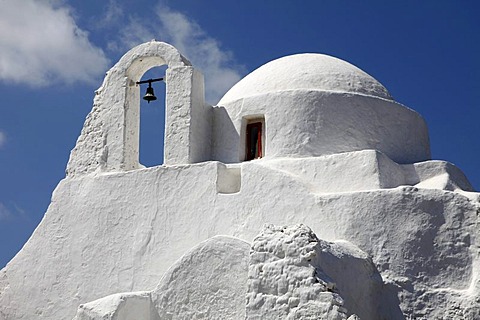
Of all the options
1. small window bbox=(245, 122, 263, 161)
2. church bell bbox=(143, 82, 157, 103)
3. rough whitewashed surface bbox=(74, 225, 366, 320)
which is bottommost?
rough whitewashed surface bbox=(74, 225, 366, 320)

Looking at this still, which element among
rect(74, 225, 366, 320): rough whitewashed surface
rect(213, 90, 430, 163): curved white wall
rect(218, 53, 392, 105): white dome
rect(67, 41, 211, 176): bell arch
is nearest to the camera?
rect(74, 225, 366, 320): rough whitewashed surface

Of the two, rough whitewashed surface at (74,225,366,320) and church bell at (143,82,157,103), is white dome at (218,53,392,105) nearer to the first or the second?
church bell at (143,82,157,103)

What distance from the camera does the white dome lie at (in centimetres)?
1470

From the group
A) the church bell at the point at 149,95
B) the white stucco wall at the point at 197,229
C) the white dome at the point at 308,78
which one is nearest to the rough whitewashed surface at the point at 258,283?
the white stucco wall at the point at 197,229

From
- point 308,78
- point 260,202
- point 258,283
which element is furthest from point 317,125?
point 258,283

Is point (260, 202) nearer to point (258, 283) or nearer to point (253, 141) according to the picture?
point (253, 141)

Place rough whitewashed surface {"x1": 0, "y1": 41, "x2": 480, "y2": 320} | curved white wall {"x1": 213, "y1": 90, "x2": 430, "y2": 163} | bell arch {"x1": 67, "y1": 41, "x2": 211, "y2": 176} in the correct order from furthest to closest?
bell arch {"x1": 67, "y1": 41, "x2": 211, "y2": 176} < curved white wall {"x1": 213, "y1": 90, "x2": 430, "y2": 163} < rough whitewashed surface {"x1": 0, "y1": 41, "x2": 480, "y2": 320}

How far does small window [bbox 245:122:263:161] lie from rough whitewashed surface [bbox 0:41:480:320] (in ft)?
0.57

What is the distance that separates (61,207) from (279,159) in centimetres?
419

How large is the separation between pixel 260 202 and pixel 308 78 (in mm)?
2898

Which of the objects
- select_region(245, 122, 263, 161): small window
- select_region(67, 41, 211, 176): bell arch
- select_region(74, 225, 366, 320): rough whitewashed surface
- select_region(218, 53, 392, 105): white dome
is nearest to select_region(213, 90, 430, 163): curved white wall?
select_region(245, 122, 263, 161): small window

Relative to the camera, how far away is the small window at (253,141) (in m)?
14.5

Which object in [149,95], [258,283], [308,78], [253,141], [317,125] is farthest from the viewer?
[149,95]

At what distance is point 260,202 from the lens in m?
13.0
